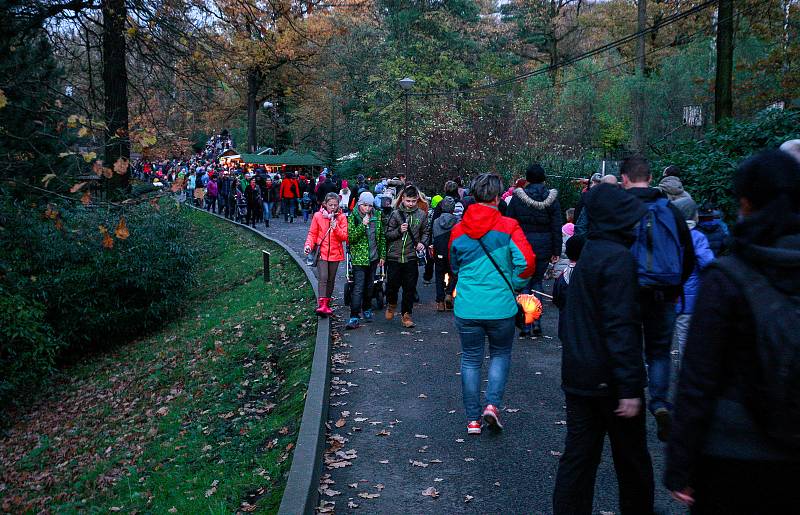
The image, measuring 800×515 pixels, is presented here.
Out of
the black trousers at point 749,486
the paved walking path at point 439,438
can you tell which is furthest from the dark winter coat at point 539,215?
the black trousers at point 749,486

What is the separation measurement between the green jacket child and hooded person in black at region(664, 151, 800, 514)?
8.32 meters

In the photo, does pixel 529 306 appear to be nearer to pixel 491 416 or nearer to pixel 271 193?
pixel 491 416

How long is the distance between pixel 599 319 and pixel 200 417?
256 inches

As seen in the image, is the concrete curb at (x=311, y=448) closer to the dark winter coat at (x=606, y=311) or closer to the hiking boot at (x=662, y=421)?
the dark winter coat at (x=606, y=311)

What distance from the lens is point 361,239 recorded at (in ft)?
36.1

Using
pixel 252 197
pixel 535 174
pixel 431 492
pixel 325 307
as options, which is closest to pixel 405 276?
pixel 325 307

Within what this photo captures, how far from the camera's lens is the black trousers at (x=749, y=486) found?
8.67 ft

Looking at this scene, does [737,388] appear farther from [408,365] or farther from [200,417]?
[200,417]

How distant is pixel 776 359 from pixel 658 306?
3286 mm

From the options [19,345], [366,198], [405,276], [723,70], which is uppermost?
[723,70]

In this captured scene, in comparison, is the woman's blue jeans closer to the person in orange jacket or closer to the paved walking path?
the paved walking path

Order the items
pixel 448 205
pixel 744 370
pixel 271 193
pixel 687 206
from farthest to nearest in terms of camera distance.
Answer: pixel 271 193 → pixel 448 205 → pixel 687 206 → pixel 744 370

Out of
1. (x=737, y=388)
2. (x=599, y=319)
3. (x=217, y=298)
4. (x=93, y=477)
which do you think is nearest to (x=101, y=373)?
(x=217, y=298)

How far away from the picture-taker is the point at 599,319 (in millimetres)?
4031
